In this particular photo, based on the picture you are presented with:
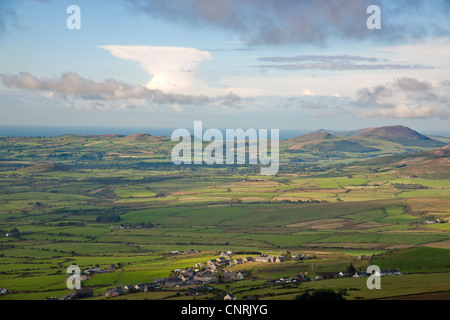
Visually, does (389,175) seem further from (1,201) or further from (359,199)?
(1,201)

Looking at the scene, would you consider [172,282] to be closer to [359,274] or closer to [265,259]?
[265,259]

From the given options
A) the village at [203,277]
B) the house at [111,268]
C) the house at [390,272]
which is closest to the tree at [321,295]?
the village at [203,277]

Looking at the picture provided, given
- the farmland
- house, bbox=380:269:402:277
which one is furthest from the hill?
house, bbox=380:269:402:277

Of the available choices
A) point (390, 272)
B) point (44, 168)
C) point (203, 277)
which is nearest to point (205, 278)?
point (203, 277)

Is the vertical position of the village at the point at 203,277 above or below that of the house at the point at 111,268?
above

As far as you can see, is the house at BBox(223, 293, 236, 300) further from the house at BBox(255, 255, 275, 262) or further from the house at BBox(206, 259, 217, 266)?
the house at BBox(255, 255, 275, 262)

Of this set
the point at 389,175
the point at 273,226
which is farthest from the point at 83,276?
the point at 389,175

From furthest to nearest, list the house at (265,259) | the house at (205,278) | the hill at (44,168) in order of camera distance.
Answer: the hill at (44,168), the house at (265,259), the house at (205,278)

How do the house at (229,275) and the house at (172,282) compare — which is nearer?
the house at (172,282)

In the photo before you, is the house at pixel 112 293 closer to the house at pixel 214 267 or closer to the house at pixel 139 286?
the house at pixel 139 286
